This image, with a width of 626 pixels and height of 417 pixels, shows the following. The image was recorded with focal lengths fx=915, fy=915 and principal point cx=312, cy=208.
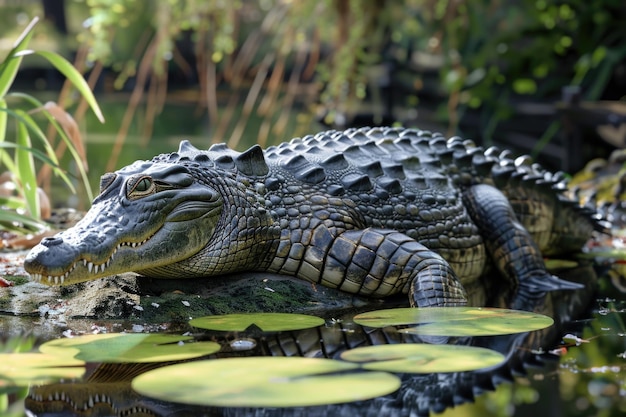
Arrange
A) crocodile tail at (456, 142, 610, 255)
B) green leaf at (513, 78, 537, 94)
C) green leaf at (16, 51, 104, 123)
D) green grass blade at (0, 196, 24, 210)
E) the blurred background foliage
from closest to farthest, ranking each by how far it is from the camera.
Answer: green leaf at (16, 51, 104, 123)
crocodile tail at (456, 142, 610, 255)
green grass blade at (0, 196, 24, 210)
the blurred background foliage
green leaf at (513, 78, 537, 94)

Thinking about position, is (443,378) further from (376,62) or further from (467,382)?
(376,62)

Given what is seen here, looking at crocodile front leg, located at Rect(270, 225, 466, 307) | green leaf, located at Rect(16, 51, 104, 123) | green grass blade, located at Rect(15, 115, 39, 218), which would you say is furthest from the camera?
green grass blade, located at Rect(15, 115, 39, 218)

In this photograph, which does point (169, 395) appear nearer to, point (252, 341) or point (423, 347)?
point (252, 341)

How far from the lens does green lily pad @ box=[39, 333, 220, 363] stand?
3.06 m

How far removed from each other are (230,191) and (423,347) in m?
1.21

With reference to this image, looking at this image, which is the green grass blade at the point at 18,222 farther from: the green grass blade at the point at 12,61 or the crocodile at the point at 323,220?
the crocodile at the point at 323,220

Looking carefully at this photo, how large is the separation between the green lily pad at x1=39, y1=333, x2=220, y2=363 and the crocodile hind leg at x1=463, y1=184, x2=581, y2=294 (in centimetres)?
190

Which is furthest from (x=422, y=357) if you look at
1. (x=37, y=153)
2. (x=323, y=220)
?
(x=37, y=153)

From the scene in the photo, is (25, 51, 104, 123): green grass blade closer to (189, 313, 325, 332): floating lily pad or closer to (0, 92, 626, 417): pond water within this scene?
(0, 92, 626, 417): pond water

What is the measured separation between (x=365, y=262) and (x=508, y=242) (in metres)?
1.00

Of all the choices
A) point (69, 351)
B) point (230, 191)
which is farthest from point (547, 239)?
point (69, 351)

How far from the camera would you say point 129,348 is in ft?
10.4

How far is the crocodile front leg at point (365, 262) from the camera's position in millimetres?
4008

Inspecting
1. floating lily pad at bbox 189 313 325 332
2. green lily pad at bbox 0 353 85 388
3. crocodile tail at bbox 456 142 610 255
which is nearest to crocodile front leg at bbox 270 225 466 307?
floating lily pad at bbox 189 313 325 332
